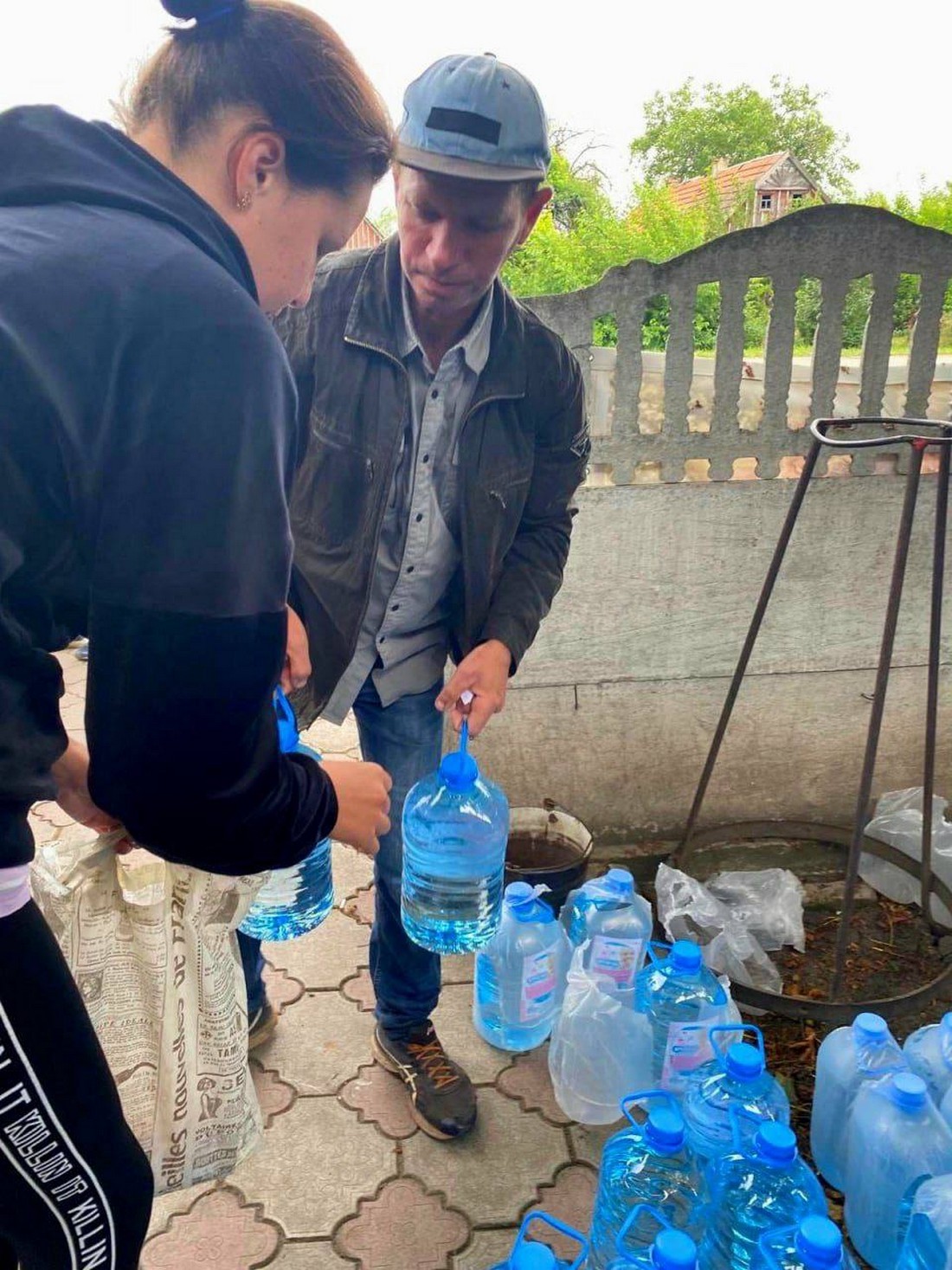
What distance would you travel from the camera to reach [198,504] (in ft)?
3.04

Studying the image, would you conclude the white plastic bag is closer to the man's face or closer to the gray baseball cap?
the man's face

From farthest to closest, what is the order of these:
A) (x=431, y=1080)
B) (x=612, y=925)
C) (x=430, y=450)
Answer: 1. (x=612, y=925)
2. (x=431, y=1080)
3. (x=430, y=450)

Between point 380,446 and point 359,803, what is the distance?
0.95 meters

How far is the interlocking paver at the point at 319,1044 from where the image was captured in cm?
257

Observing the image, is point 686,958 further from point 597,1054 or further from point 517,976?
point 517,976

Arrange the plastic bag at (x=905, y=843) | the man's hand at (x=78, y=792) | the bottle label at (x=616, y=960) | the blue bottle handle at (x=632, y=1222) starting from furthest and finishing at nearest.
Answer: the plastic bag at (x=905, y=843)
the bottle label at (x=616, y=960)
the blue bottle handle at (x=632, y=1222)
the man's hand at (x=78, y=792)

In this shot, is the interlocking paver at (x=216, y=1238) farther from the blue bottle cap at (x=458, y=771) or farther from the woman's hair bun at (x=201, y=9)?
the woman's hair bun at (x=201, y=9)

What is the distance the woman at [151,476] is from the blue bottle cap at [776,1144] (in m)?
1.17

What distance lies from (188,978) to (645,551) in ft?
7.30

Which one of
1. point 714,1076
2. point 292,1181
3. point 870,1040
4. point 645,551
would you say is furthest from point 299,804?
point 645,551

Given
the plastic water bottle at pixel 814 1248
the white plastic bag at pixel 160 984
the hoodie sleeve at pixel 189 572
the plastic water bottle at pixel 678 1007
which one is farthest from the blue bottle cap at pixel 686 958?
the hoodie sleeve at pixel 189 572

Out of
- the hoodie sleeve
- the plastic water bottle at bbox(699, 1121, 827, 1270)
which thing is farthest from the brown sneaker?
the hoodie sleeve

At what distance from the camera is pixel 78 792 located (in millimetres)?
1480

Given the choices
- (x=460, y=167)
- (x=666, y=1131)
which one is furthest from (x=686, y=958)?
(x=460, y=167)
